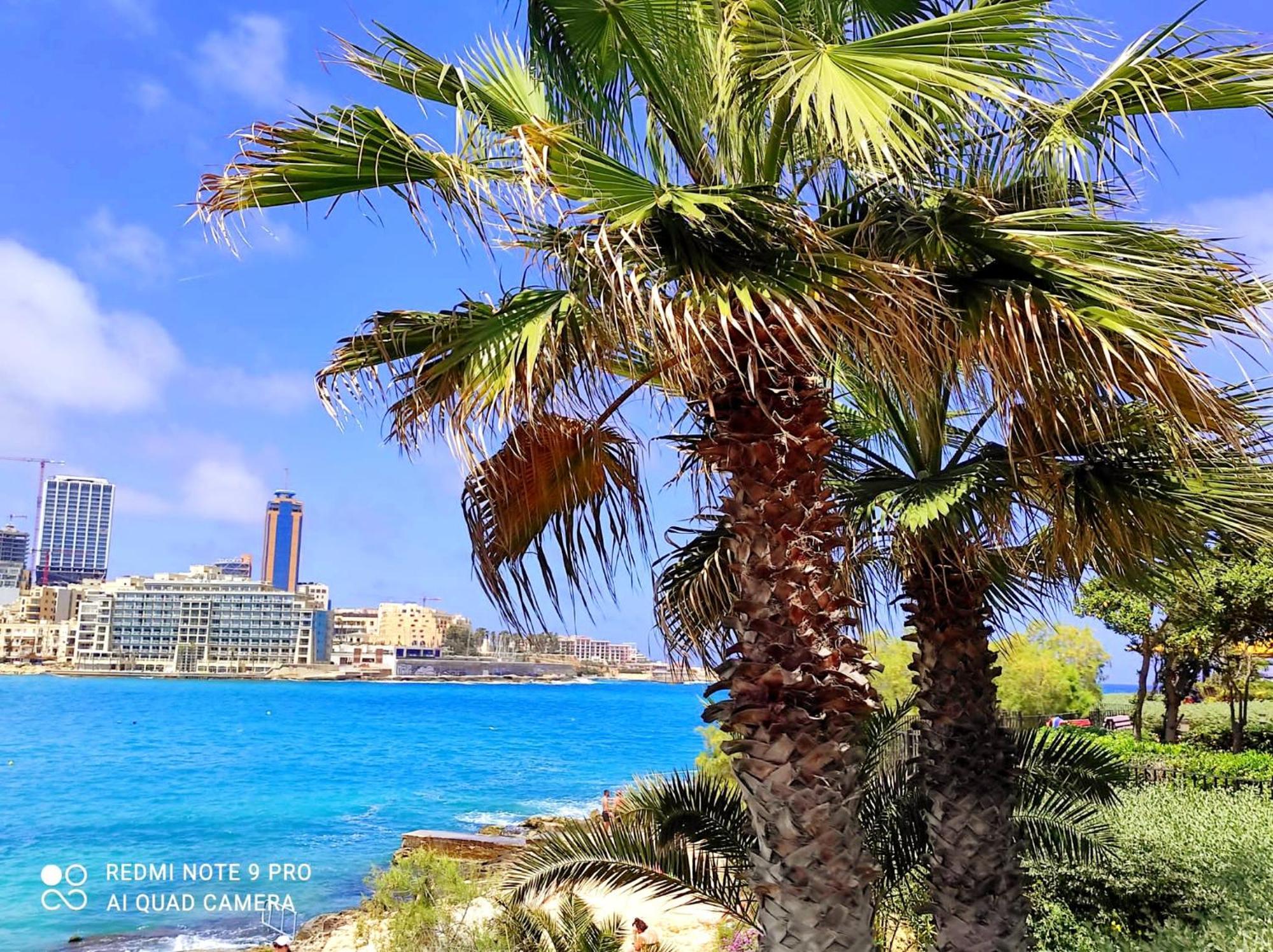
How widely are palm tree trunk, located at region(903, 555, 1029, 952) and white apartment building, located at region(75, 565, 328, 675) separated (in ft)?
522

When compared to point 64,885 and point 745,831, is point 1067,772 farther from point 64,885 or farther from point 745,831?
point 64,885

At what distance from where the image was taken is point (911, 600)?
5.85m

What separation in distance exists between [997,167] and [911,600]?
2.72m

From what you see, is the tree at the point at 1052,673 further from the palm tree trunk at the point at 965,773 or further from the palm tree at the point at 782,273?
the palm tree at the point at 782,273

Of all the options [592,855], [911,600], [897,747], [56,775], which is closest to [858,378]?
[911,600]

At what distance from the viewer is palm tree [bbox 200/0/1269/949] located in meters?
3.42

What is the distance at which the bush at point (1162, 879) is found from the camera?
20.1 ft

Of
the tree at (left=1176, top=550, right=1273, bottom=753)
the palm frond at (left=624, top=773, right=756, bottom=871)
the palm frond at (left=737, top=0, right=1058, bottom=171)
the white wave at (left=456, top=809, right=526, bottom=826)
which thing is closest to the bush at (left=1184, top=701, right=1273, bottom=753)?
the tree at (left=1176, top=550, right=1273, bottom=753)

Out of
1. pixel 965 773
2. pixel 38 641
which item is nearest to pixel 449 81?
pixel 965 773

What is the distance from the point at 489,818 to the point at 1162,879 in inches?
1289

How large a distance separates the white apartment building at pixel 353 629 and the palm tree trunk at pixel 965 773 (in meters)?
175

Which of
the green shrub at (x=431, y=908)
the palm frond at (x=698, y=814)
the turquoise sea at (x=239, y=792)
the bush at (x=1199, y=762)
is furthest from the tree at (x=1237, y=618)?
the turquoise sea at (x=239, y=792)

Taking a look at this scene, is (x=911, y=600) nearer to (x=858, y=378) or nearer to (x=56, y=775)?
(x=858, y=378)

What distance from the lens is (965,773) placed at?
561 centimetres
